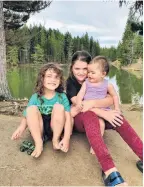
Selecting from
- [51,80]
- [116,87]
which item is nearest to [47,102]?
[51,80]

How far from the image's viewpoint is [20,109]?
16.0 ft

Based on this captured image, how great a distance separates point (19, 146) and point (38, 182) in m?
0.59

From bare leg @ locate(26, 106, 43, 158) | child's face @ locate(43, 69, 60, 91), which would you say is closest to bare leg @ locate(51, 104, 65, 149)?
bare leg @ locate(26, 106, 43, 158)

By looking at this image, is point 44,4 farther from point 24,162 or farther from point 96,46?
point 96,46

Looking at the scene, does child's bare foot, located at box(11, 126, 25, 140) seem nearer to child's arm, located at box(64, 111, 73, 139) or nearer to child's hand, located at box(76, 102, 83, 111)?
child's arm, located at box(64, 111, 73, 139)

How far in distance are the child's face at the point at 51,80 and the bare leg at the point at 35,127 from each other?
0.30 m

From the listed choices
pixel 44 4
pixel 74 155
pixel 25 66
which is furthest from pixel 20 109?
pixel 25 66

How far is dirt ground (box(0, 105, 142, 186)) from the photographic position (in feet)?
8.04

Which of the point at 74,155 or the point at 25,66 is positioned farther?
the point at 25,66

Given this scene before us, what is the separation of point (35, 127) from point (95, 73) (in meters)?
0.73

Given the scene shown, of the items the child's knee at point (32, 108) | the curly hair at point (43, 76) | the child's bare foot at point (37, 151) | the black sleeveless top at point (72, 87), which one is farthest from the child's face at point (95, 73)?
the child's bare foot at point (37, 151)

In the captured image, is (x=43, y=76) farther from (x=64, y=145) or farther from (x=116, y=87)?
(x=116, y=87)

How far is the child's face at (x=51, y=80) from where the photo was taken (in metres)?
2.87

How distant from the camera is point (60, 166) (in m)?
2.60
